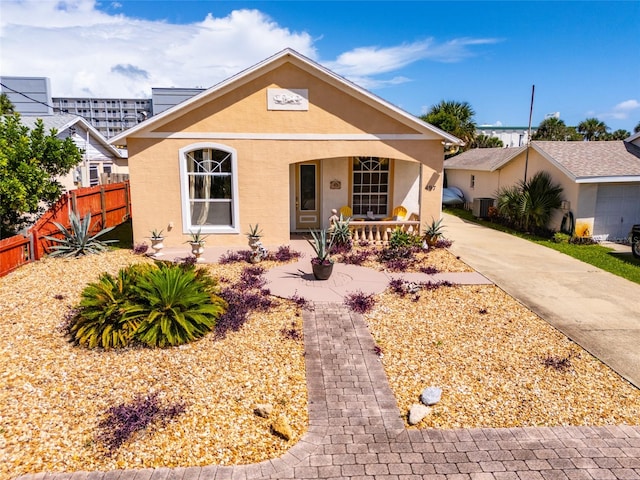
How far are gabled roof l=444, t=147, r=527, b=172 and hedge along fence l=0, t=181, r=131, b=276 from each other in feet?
61.5

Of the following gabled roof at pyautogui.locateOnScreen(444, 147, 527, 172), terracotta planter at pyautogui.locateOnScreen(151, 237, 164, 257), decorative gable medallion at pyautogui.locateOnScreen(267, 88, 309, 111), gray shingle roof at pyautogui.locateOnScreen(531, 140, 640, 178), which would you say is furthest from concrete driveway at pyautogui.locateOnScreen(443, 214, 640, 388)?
terracotta planter at pyautogui.locateOnScreen(151, 237, 164, 257)

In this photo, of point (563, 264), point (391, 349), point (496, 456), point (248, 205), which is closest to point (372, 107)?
point (248, 205)

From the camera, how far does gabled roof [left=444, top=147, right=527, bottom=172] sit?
22359mm

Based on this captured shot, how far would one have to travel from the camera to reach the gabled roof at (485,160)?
22359 millimetres

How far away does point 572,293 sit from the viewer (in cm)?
1038

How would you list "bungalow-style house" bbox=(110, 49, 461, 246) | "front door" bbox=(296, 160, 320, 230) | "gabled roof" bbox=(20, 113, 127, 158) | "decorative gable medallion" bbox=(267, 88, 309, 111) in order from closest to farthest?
"bungalow-style house" bbox=(110, 49, 461, 246), "decorative gable medallion" bbox=(267, 88, 309, 111), "front door" bbox=(296, 160, 320, 230), "gabled roof" bbox=(20, 113, 127, 158)

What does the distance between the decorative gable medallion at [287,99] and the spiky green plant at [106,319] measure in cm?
788

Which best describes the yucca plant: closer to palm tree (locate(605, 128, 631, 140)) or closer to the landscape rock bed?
the landscape rock bed

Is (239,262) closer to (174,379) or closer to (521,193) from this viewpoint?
(174,379)

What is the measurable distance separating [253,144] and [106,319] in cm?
778

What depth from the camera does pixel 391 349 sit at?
7145 mm

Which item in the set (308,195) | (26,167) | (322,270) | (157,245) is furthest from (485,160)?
(26,167)

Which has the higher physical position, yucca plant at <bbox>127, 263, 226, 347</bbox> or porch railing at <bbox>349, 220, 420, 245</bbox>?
porch railing at <bbox>349, 220, 420, 245</bbox>

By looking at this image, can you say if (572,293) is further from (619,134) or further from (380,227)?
(619,134)
